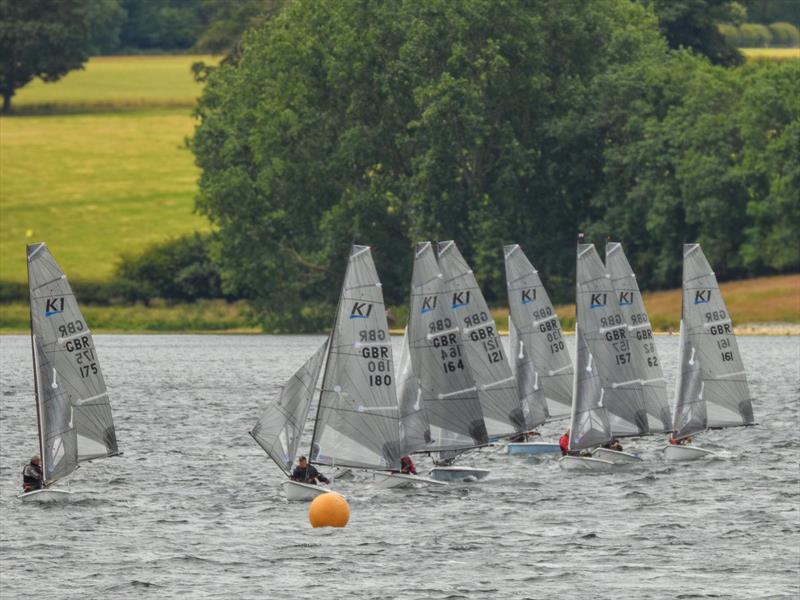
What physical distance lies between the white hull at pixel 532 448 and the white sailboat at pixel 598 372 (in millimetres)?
3175

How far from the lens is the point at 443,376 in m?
58.6

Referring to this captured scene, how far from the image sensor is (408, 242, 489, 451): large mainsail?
58.4 metres

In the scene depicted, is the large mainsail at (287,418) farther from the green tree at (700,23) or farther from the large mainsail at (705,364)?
the green tree at (700,23)

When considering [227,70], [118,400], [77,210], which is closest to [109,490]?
[118,400]

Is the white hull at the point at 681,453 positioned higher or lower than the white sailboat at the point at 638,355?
lower

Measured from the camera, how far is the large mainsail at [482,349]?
61125 mm

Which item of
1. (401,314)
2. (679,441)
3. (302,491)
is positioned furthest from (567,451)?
(401,314)

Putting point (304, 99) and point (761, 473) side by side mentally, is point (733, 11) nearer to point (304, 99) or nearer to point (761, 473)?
point (304, 99)

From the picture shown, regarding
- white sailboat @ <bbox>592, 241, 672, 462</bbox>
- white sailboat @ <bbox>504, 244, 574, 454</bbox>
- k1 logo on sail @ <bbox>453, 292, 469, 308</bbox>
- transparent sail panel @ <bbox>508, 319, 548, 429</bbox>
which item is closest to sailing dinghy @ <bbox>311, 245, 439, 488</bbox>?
k1 logo on sail @ <bbox>453, 292, 469, 308</bbox>

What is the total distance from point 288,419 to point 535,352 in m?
16.3

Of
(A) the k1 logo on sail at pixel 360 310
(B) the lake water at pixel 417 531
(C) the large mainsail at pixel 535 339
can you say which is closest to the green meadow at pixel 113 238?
(B) the lake water at pixel 417 531

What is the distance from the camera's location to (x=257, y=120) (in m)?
148

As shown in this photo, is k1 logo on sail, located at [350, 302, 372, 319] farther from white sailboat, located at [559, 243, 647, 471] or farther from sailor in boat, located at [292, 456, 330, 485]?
white sailboat, located at [559, 243, 647, 471]

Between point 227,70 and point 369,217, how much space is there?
2230 cm
